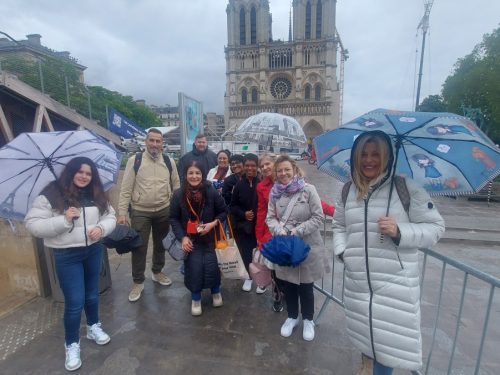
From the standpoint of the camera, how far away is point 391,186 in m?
1.74

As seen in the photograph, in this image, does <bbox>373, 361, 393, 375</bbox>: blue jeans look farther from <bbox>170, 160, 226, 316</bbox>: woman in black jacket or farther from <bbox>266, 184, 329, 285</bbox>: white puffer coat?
<bbox>170, 160, 226, 316</bbox>: woman in black jacket

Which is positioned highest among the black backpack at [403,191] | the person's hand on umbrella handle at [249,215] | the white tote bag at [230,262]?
the black backpack at [403,191]

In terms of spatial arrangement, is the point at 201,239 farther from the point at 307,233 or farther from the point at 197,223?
the point at 307,233

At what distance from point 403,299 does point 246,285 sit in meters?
2.23

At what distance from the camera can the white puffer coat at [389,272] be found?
167 cm

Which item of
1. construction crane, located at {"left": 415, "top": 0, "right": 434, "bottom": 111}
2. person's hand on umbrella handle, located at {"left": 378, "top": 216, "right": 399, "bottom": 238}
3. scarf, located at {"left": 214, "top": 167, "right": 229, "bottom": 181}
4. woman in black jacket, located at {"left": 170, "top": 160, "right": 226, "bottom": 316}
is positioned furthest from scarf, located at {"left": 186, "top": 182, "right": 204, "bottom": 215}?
construction crane, located at {"left": 415, "top": 0, "right": 434, "bottom": 111}

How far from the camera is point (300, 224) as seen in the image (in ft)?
8.31

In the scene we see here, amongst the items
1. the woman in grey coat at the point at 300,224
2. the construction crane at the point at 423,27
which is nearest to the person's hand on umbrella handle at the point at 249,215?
the woman in grey coat at the point at 300,224

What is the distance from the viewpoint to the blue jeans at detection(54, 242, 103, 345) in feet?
7.41

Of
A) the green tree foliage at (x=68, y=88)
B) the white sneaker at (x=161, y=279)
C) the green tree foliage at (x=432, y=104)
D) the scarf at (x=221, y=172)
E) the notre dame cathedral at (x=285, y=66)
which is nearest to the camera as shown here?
the white sneaker at (x=161, y=279)

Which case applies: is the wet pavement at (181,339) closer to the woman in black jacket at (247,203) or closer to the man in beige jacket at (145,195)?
the man in beige jacket at (145,195)

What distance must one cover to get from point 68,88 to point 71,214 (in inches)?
295

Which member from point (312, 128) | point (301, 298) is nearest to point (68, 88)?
point (301, 298)

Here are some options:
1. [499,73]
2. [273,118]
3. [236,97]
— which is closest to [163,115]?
[236,97]
